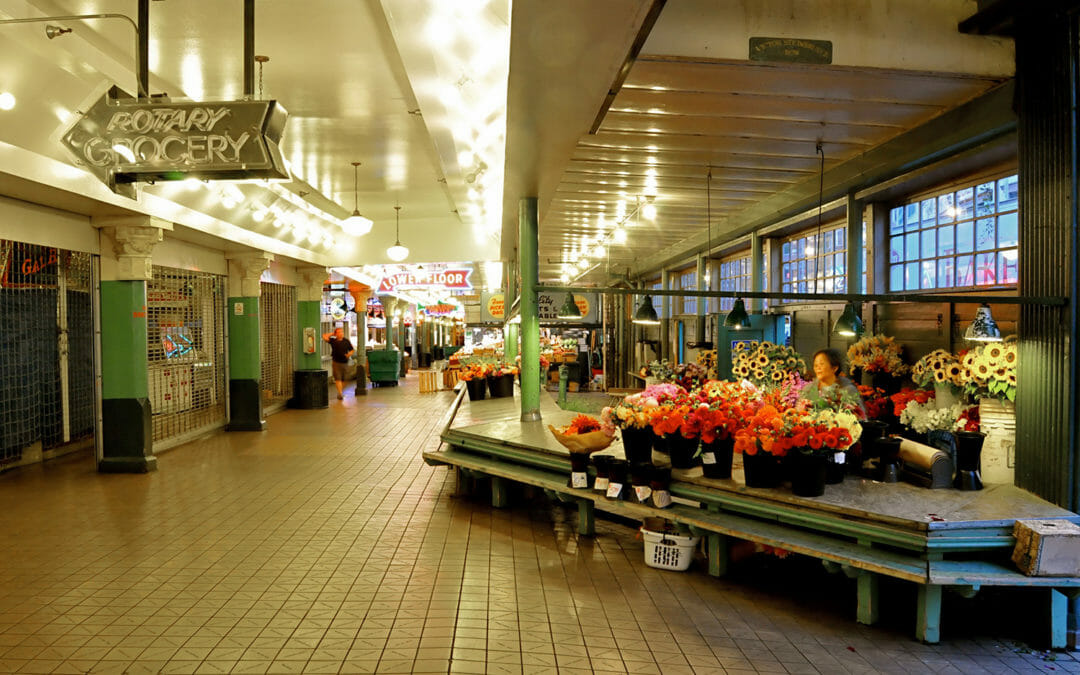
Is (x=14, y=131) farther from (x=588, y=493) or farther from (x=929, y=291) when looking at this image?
(x=929, y=291)

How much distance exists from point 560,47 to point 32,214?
6767mm

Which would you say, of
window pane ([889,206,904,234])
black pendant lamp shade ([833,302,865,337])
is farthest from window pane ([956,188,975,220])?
black pendant lamp shade ([833,302,865,337])

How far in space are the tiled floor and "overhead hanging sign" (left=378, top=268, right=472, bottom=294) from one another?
34.4 ft

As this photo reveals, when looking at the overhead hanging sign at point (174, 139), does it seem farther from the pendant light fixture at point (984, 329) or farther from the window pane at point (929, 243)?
the window pane at point (929, 243)

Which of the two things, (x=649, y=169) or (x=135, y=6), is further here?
(x=649, y=169)

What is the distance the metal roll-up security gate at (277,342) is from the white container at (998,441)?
41.1 ft

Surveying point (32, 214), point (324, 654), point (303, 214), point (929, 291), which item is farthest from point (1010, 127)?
point (303, 214)

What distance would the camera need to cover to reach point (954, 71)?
4516 millimetres

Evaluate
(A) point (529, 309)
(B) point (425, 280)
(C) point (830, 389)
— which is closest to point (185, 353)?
(A) point (529, 309)

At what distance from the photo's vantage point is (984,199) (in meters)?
5.72

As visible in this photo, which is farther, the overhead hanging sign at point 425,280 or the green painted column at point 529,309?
the overhead hanging sign at point 425,280

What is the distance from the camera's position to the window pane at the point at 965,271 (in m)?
5.80

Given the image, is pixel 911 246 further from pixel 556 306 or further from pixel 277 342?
pixel 277 342

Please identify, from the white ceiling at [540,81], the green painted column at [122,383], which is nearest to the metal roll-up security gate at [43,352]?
the green painted column at [122,383]
